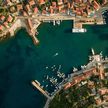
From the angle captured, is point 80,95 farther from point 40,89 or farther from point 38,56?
point 38,56

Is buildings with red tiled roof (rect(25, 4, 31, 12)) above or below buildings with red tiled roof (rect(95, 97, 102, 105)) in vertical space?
above

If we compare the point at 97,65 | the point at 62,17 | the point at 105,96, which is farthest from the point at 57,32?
the point at 105,96

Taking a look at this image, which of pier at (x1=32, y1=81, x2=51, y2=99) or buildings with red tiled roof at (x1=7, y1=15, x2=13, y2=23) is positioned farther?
buildings with red tiled roof at (x1=7, y1=15, x2=13, y2=23)

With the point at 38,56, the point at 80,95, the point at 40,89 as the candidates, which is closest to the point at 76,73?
the point at 80,95

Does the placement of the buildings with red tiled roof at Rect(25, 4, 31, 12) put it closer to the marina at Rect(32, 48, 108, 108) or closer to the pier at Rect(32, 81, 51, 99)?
the marina at Rect(32, 48, 108, 108)

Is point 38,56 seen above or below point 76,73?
above

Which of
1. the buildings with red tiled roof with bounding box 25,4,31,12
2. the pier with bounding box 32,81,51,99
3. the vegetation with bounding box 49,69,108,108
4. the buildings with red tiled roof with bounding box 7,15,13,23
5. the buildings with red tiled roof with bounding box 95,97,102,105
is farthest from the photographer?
the buildings with red tiled roof with bounding box 25,4,31,12

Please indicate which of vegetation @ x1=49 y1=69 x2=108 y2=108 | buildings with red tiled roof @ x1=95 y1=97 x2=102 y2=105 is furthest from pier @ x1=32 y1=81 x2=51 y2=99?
buildings with red tiled roof @ x1=95 y1=97 x2=102 y2=105

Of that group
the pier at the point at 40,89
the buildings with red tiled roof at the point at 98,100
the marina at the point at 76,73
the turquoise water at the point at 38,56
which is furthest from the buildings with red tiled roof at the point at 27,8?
the buildings with red tiled roof at the point at 98,100
